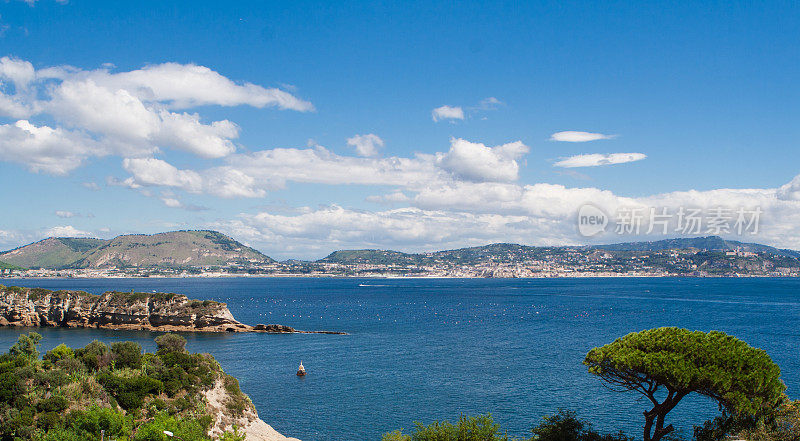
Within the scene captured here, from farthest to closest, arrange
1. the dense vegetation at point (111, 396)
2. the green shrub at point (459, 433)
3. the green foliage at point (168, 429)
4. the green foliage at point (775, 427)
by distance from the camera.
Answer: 1. the dense vegetation at point (111, 396)
2. the green foliage at point (168, 429)
3. the green shrub at point (459, 433)
4. the green foliage at point (775, 427)

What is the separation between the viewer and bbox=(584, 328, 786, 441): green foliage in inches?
948

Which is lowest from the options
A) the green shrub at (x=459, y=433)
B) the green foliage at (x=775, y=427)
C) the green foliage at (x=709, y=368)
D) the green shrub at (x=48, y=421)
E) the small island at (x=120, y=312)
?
the small island at (x=120, y=312)

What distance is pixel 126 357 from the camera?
3981 centimetres

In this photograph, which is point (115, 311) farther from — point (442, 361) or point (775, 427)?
point (775, 427)

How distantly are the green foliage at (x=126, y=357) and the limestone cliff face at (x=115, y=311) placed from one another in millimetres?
60558

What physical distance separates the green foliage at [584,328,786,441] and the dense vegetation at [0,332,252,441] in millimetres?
23209

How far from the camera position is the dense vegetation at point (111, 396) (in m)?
29.2

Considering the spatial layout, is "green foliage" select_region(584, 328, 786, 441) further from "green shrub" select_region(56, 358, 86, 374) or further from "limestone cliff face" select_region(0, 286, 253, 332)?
"limestone cliff face" select_region(0, 286, 253, 332)

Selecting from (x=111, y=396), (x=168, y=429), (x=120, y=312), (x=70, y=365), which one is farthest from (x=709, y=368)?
(x=120, y=312)

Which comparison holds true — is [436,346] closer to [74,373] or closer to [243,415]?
[243,415]

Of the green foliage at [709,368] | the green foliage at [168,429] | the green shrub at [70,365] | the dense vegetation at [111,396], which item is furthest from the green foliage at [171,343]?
the green foliage at [709,368]

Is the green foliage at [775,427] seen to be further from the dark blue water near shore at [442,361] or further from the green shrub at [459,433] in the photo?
the dark blue water near shore at [442,361]

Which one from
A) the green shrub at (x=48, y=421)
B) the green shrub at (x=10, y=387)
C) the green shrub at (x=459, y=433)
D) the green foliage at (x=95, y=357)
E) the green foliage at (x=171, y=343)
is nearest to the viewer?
the green shrub at (x=459, y=433)

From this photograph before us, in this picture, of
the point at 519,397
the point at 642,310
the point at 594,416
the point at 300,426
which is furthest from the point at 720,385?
the point at 642,310
